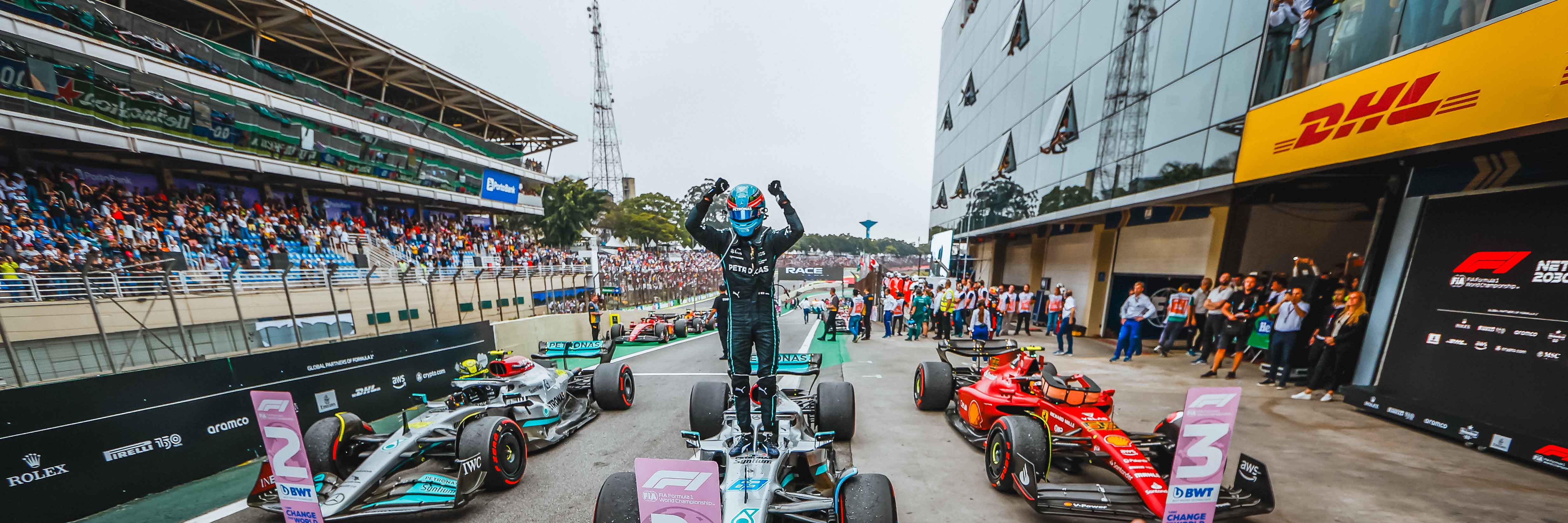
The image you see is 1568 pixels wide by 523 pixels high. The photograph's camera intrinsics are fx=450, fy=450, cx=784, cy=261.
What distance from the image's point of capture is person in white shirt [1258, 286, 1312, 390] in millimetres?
6121

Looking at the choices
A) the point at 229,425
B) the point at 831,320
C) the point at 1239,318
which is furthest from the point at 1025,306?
the point at 229,425

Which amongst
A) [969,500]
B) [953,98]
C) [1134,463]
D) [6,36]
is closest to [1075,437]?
[1134,463]

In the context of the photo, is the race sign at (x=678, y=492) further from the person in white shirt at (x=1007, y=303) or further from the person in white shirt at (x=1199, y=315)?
the person in white shirt at (x=1007, y=303)

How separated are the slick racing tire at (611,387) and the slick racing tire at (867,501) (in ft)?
13.8

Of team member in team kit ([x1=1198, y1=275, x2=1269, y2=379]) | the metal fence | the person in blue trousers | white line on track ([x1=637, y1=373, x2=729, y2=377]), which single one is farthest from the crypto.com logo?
the metal fence

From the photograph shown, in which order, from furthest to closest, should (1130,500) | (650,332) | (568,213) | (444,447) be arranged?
(568,213)
(650,332)
(444,447)
(1130,500)

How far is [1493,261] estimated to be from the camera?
4.68m

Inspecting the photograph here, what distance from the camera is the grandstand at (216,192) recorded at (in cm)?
491

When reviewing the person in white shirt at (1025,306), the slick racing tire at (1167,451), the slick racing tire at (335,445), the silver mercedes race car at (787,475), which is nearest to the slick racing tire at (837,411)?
the silver mercedes race car at (787,475)

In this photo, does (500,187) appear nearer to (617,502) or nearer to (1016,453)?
(617,502)

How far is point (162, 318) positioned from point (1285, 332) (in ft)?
43.8

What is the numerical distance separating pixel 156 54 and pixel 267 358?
13.5 m

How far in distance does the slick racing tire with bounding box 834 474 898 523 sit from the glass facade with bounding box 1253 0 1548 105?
686cm

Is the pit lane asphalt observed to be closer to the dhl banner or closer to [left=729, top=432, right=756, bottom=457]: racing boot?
[left=729, top=432, right=756, bottom=457]: racing boot
